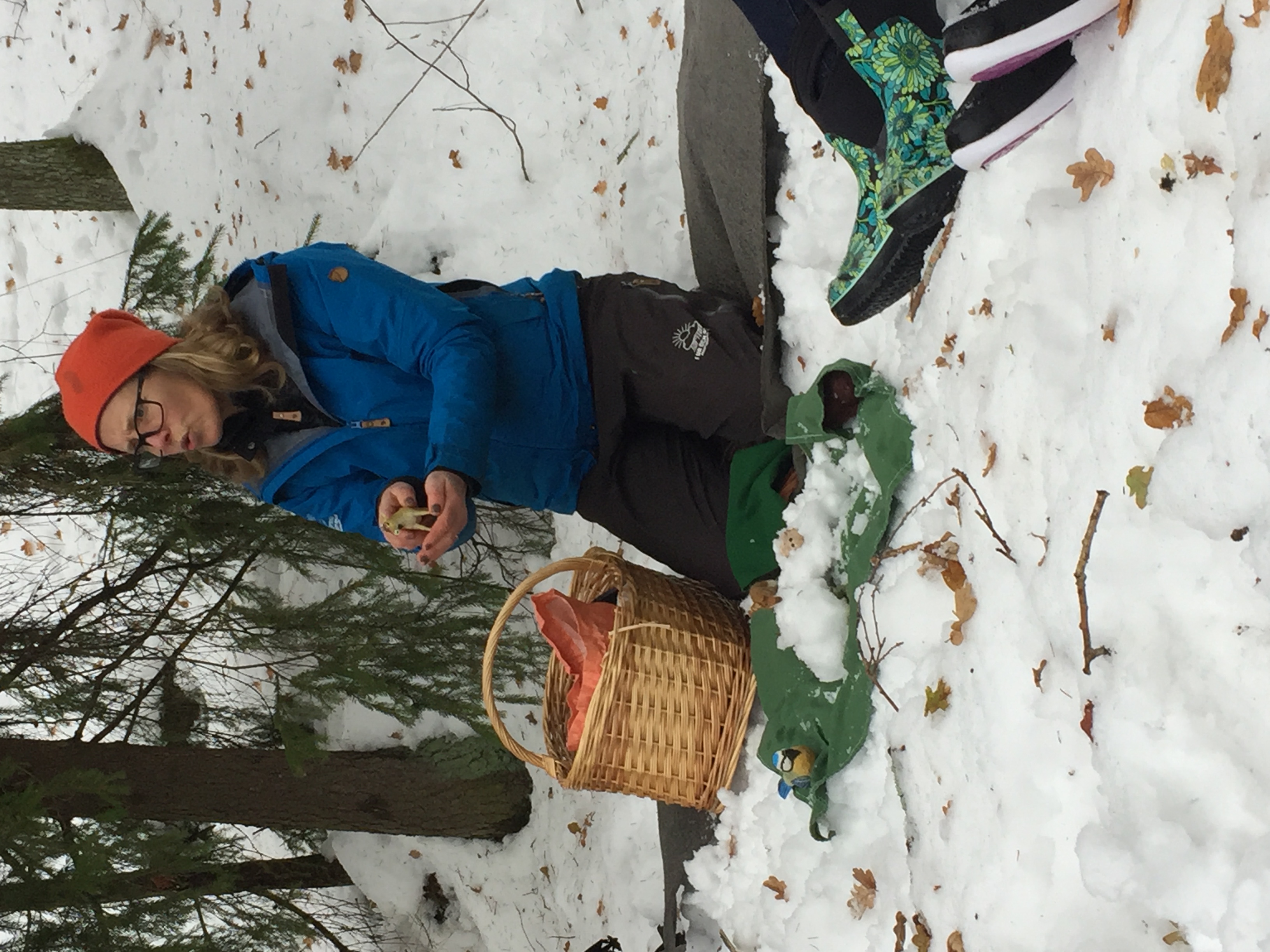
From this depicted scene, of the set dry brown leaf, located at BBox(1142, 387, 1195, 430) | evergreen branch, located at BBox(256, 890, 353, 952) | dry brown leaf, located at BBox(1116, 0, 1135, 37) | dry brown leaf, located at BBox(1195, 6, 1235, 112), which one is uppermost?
dry brown leaf, located at BBox(1116, 0, 1135, 37)

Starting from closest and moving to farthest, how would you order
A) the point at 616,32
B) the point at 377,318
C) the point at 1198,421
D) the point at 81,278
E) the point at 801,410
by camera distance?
the point at 1198,421
the point at 801,410
the point at 377,318
the point at 616,32
the point at 81,278

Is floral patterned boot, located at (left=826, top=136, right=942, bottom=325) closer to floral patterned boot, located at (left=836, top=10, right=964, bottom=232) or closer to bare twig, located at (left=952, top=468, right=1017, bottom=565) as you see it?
floral patterned boot, located at (left=836, top=10, right=964, bottom=232)

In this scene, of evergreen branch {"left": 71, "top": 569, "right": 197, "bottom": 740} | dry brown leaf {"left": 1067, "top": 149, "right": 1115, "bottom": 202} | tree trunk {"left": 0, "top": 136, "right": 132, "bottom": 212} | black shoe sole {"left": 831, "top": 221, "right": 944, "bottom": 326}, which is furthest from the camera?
tree trunk {"left": 0, "top": 136, "right": 132, "bottom": 212}

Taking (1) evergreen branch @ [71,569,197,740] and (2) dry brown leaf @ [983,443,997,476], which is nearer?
(2) dry brown leaf @ [983,443,997,476]

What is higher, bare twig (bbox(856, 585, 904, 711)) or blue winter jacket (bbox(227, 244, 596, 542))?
blue winter jacket (bbox(227, 244, 596, 542))

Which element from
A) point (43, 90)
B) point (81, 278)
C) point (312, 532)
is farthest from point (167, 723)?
point (43, 90)

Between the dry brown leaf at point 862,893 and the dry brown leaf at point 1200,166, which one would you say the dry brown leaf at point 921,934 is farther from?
the dry brown leaf at point 1200,166

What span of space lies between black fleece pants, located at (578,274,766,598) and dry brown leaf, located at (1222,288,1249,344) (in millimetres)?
1216

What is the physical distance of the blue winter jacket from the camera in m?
2.08

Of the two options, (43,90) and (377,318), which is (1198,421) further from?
(43,90)

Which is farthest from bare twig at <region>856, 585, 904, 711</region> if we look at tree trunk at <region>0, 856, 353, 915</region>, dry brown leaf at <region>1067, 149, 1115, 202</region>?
tree trunk at <region>0, 856, 353, 915</region>

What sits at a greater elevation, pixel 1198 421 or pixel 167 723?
pixel 1198 421

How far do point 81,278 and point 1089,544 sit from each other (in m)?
5.27

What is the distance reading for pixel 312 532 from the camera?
111 inches
